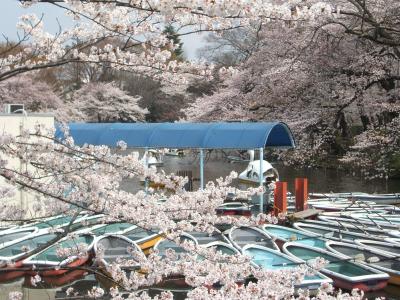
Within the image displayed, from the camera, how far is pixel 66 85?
144ft

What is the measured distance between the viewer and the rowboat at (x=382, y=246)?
10102 millimetres

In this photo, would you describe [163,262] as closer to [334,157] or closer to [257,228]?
[257,228]

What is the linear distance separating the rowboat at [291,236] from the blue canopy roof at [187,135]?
1.96 m

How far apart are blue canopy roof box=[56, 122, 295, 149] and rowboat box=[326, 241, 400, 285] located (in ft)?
10.8

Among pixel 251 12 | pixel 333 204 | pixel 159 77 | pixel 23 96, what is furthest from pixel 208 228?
pixel 23 96

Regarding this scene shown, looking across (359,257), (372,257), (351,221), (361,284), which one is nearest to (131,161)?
(361,284)

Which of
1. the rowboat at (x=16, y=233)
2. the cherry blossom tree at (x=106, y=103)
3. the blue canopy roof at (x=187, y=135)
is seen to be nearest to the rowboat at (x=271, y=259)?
the blue canopy roof at (x=187, y=135)

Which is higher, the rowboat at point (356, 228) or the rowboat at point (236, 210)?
the rowboat at point (236, 210)

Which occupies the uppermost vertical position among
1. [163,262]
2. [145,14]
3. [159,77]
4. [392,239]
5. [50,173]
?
[145,14]

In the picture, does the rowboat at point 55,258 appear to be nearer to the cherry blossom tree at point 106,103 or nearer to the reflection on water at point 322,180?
the reflection on water at point 322,180

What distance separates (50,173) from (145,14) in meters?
1.12

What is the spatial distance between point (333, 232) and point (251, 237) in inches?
67.2

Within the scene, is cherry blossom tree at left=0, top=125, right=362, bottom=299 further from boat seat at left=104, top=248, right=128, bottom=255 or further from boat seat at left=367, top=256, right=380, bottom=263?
boat seat at left=367, top=256, right=380, bottom=263

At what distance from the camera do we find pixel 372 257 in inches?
380
